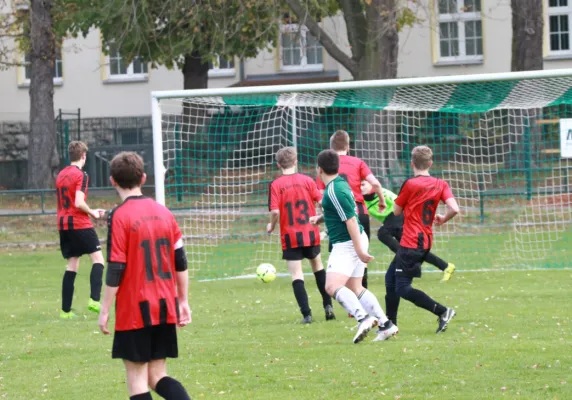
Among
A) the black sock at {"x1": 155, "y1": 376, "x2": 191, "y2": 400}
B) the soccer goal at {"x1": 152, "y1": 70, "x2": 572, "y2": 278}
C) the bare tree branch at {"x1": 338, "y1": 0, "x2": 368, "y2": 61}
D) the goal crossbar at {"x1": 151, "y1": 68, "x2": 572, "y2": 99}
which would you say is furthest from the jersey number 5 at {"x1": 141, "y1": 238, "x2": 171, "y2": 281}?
the bare tree branch at {"x1": 338, "y1": 0, "x2": 368, "y2": 61}

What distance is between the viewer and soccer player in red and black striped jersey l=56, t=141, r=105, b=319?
36.5 ft

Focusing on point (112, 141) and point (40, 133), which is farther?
point (112, 141)

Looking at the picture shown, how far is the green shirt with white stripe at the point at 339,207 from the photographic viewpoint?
8508 millimetres

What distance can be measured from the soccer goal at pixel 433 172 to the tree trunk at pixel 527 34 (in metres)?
3.00

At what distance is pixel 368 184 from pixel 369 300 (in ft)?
8.70

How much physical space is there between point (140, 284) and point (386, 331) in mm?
3685

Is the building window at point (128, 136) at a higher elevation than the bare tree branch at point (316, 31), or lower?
lower

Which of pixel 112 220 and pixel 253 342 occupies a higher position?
pixel 112 220

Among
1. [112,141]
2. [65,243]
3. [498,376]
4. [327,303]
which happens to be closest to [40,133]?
[112,141]

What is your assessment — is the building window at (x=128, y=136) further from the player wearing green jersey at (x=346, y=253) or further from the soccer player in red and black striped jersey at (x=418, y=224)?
the player wearing green jersey at (x=346, y=253)

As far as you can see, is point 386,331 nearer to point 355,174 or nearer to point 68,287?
point 355,174

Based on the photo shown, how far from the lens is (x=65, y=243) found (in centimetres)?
1141

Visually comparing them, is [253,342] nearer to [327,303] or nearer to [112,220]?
[327,303]

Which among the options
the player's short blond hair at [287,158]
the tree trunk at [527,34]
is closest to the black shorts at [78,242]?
the player's short blond hair at [287,158]
